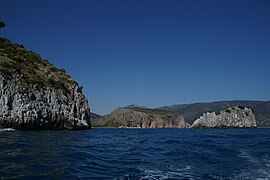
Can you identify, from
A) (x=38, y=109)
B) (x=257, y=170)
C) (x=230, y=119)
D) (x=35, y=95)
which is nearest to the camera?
(x=257, y=170)

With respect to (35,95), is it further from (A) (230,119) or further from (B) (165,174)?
(A) (230,119)

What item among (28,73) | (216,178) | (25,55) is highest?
(25,55)

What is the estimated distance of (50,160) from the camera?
44.7 ft

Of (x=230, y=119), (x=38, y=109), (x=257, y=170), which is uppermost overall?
(x=38, y=109)

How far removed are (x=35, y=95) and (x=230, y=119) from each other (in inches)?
6008

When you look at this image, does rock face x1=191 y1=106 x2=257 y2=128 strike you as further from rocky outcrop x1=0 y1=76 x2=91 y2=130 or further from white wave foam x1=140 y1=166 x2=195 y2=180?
white wave foam x1=140 y1=166 x2=195 y2=180

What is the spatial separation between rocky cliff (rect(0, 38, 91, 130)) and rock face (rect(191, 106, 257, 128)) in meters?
129

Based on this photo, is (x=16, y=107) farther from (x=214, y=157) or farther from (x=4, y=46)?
(x=214, y=157)

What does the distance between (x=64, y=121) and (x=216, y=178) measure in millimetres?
54599

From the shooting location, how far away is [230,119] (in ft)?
590

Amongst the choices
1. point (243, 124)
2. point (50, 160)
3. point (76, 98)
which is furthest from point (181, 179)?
point (243, 124)

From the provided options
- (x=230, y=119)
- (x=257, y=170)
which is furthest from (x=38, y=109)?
(x=230, y=119)

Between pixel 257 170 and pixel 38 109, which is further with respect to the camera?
pixel 38 109

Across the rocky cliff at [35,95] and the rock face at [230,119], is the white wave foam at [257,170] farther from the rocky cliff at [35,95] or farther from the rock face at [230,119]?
the rock face at [230,119]
